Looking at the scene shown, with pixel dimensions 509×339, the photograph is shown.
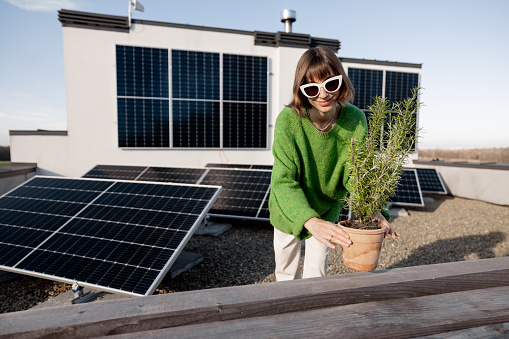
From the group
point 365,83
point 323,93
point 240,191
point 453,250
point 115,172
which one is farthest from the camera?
point 365,83

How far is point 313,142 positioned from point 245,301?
40.9 inches

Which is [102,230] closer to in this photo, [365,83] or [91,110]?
[91,110]

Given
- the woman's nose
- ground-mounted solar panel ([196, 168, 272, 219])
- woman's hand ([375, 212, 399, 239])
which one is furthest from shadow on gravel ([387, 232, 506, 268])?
the woman's nose

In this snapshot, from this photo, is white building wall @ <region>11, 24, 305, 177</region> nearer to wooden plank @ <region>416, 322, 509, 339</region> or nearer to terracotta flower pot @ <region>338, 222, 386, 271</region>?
terracotta flower pot @ <region>338, 222, 386, 271</region>

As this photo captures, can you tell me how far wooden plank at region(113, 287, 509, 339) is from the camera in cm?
92

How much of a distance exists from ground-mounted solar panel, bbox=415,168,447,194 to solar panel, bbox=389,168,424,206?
0.80 meters

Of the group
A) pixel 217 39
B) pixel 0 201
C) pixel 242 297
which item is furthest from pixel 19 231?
pixel 217 39

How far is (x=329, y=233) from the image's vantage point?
1.25m

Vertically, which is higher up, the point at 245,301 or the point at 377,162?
the point at 377,162

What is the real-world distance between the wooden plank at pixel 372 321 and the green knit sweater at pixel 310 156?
2.00 ft

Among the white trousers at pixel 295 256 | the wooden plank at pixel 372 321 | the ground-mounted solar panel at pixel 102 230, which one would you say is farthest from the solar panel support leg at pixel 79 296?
the wooden plank at pixel 372 321

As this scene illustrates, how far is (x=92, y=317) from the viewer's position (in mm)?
952

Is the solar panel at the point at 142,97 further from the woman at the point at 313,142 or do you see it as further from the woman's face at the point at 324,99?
the woman's face at the point at 324,99

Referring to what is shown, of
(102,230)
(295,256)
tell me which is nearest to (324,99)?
(295,256)
